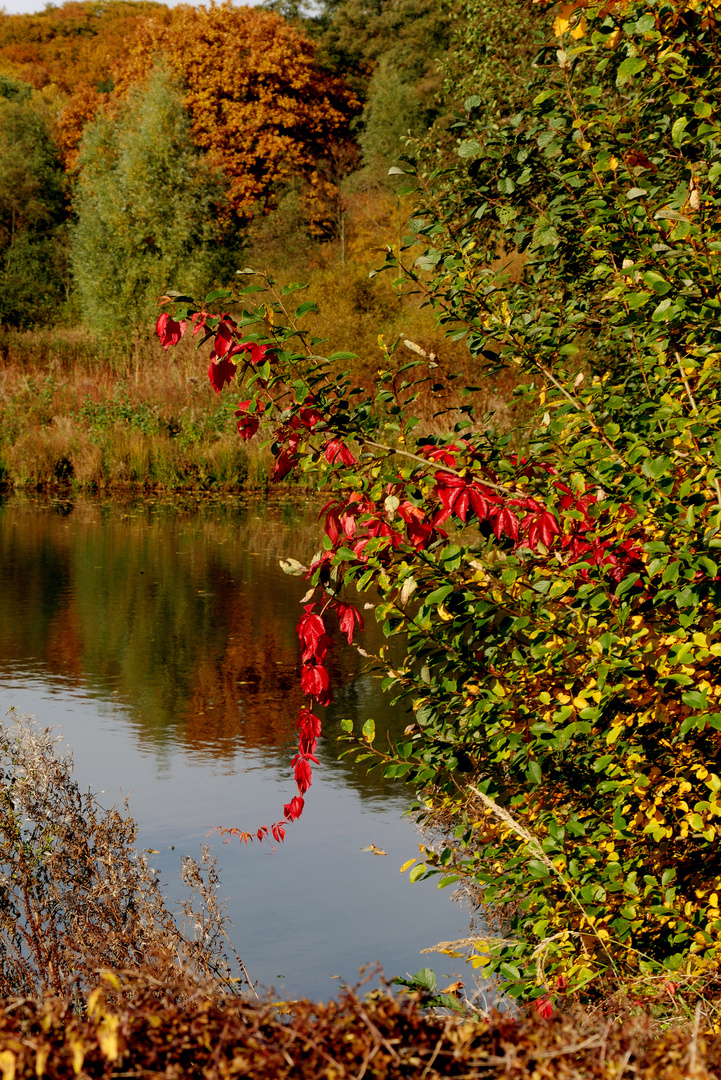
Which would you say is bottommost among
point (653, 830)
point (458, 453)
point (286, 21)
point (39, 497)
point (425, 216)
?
point (39, 497)

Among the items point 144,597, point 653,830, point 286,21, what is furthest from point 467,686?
point 286,21

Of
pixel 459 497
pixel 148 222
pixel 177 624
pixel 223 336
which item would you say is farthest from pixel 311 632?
Result: pixel 148 222

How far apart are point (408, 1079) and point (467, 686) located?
4.47 ft

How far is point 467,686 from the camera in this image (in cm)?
271

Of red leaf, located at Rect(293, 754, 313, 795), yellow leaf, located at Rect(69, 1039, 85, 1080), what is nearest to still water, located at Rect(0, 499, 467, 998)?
red leaf, located at Rect(293, 754, 313, 795)

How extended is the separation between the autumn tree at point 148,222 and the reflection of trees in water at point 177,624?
19.1 m

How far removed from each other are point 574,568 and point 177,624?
21.4ft

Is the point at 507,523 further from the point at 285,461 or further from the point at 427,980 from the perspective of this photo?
the point at 427,980

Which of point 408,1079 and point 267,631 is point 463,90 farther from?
point 408,1079

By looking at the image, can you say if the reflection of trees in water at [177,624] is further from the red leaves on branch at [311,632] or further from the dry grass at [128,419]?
the dry grass at [128,419]

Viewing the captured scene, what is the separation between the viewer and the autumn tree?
31859 mm

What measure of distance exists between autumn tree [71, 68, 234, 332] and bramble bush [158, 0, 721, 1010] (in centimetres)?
2920

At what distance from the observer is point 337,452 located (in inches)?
113

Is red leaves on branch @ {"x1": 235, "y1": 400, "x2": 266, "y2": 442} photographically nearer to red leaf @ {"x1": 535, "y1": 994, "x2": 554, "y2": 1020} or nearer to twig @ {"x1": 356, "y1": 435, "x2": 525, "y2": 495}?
twig @ {"x1": 356, "y1": 435, "x2": 525, "y2": 495}
